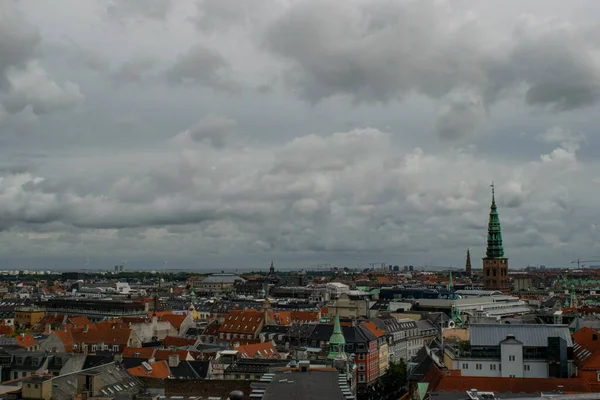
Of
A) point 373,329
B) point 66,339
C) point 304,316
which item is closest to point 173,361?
point 66,339

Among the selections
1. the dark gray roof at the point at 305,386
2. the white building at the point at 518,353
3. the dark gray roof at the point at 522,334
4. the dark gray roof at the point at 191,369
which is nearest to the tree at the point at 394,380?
the white building at the point at 518,353

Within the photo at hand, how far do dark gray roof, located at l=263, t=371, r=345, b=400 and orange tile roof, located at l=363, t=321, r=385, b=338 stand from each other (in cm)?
5271

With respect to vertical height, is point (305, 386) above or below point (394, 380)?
above

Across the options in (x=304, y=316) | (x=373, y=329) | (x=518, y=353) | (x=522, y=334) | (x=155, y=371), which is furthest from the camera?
(x=304, y=316)

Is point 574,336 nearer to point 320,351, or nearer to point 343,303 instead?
point 320,351

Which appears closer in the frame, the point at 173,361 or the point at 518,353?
the point at 518,353

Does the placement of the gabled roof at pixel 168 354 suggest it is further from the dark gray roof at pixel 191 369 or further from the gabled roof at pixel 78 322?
the gabled roof at pixel 78 322

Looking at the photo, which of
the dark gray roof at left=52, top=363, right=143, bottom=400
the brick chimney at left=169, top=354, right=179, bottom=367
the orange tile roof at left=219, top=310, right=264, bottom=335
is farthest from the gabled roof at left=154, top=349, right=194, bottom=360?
the orange tile roof at left=219, top=310, right=264, bottom=335

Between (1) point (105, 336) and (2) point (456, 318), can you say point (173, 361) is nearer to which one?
(1) point (105, 336)

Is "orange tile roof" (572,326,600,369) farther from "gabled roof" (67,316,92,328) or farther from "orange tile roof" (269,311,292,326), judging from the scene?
"gabled roof" (67,316,92,328)

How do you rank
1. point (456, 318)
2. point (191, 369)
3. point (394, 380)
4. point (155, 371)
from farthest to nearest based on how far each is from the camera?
1. point (456, 318)
2. point (394, 380)
3. point (191, 369)
4. point (155, 371)

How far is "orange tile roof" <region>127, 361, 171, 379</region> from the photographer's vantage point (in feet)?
254

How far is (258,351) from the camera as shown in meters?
101

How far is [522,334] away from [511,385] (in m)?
14.0
